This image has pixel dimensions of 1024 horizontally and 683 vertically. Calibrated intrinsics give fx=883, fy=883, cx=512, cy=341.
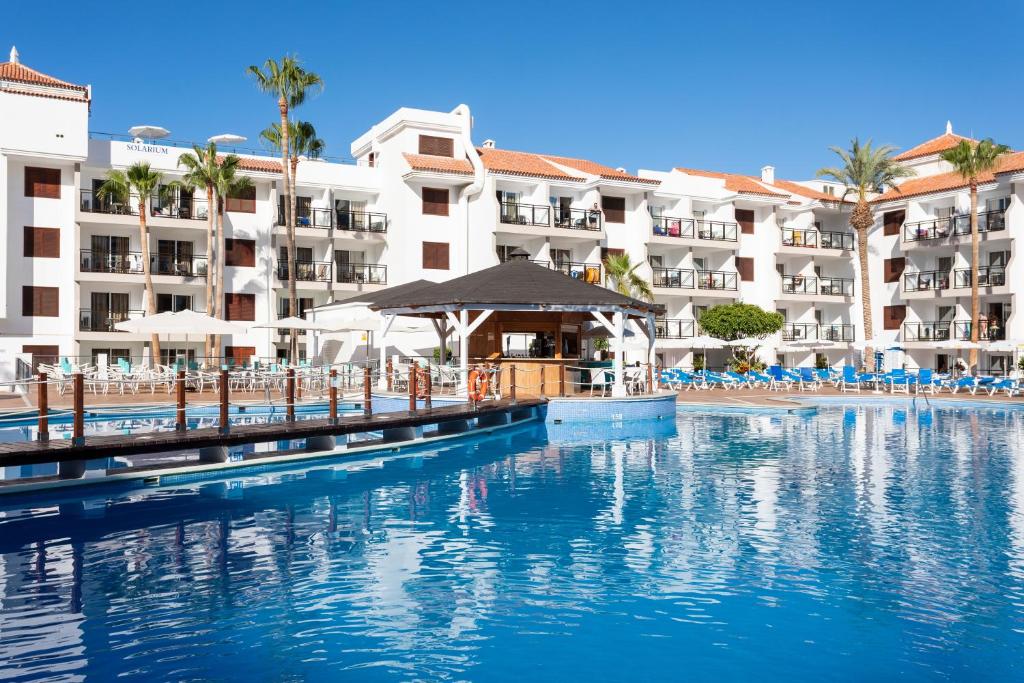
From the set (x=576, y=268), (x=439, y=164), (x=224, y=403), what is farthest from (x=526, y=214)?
(x=224, y=403)

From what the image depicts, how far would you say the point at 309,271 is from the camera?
3778 cm

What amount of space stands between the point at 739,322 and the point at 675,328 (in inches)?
167

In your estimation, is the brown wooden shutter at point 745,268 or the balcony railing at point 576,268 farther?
the brown wooden shutter at point 745,268

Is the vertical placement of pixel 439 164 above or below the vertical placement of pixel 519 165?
below

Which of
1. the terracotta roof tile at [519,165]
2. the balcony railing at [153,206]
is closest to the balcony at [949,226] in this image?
the terracotta roof tile at [519,165]

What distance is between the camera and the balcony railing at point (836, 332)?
152 feet

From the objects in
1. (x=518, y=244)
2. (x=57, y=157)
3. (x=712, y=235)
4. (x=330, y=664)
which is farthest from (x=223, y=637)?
(x=712, y=235)

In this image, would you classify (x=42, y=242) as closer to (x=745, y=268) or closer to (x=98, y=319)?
(x=98, y=319)

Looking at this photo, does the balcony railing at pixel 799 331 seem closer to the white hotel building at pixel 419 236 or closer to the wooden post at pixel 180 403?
the white hotel building at pixel 419 236

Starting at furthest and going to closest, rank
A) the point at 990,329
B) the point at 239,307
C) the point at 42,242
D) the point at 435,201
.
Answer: the point at 990,329, the point at 435,201, the point at 239,307, the point at 42,242

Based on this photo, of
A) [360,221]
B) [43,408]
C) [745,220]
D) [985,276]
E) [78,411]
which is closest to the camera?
[78,411]

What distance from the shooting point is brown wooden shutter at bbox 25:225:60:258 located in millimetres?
34000

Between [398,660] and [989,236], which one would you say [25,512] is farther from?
[989,236]

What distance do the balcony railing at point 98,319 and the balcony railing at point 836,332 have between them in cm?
3332
